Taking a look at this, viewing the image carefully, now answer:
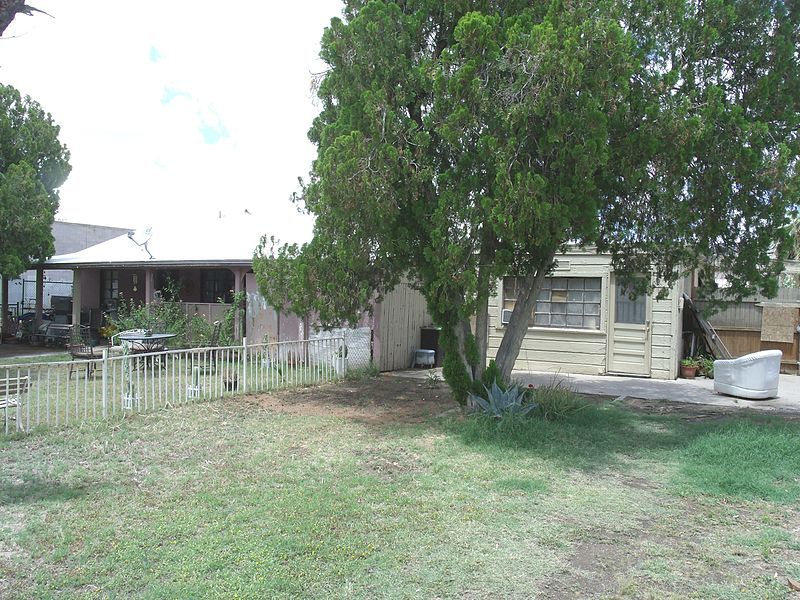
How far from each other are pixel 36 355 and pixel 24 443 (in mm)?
9621

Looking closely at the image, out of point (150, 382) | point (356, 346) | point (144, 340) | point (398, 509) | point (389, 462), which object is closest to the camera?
point (398, 509)

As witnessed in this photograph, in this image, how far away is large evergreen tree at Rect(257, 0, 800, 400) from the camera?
7027 mm

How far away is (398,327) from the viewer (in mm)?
13992

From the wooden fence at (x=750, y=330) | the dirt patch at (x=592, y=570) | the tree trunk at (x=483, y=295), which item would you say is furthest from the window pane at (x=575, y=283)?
the dirt patch at (x=592, y=570)

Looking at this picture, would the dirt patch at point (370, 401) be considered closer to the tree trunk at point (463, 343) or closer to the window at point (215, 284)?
the tree trunk at point (463, 343)

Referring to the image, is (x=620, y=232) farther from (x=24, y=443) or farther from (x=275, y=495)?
(x=24, y=443)

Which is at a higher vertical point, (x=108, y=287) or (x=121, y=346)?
(x=108, y=287)

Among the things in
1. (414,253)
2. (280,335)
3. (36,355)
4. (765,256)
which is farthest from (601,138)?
(36,355)

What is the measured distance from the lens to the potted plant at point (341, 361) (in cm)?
1214

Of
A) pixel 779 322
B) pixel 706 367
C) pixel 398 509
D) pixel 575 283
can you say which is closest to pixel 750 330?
pixel 779 322

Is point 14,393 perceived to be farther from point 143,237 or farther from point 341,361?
point 143,237

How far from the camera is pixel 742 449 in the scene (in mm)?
6773

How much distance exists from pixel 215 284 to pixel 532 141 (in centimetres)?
1334

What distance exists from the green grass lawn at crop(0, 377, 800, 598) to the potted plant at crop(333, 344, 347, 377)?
398 centimetres
